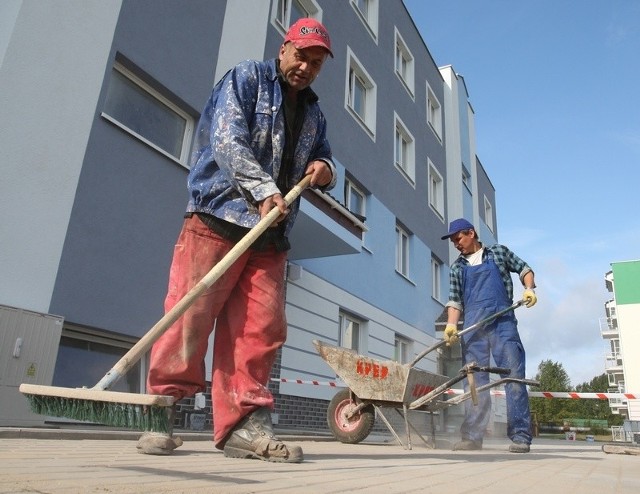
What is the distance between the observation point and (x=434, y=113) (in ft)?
60.1

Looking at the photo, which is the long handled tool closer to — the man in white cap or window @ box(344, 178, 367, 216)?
the man in white cap

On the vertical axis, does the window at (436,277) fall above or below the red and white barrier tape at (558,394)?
above

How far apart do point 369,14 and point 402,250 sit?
6.20 meters

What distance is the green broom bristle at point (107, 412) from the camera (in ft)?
5.16

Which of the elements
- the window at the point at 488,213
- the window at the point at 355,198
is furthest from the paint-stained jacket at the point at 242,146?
the window at the point at 488,213

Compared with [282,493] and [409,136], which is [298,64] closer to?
[282,493]

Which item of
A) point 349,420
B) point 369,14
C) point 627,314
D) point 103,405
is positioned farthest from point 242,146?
point 627,314

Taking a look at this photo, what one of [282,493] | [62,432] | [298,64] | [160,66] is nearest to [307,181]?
[298,64]

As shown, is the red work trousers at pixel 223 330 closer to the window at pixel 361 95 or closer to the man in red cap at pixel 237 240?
the man in red cap at pixel 237 240

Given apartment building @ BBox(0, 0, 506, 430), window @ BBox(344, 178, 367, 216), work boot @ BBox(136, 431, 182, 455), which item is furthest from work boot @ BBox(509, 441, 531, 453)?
window @ BBox(344, 178, 367, 216)

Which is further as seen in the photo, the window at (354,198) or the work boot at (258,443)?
the window at (354,198)

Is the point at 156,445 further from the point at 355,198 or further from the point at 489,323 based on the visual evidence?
the point at 355,198

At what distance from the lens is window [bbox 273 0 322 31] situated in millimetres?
9119

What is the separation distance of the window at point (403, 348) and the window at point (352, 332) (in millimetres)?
2032
